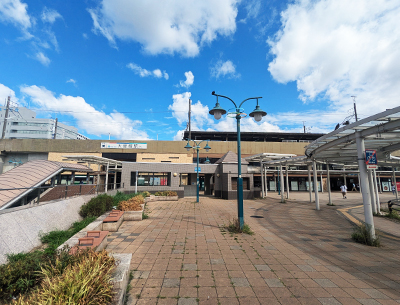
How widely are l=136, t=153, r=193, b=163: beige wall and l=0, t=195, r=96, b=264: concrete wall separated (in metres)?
23.7

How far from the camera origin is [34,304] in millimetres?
2479

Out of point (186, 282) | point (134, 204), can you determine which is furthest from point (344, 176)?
point (186, 282)

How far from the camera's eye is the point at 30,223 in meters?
6.75

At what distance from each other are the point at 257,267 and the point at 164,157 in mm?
29710

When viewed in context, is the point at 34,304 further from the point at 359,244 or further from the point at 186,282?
the point at 359,244

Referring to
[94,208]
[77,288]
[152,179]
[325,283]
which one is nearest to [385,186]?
[152,179]

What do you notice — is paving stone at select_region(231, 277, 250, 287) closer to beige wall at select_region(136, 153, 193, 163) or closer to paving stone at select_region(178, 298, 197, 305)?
paving stone at select_region(178, 298, 197, 305)

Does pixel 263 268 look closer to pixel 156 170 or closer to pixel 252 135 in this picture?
pixel 156 170

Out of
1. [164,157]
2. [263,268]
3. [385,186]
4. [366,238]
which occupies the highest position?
[164,157]

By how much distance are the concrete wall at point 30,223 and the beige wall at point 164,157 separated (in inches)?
934

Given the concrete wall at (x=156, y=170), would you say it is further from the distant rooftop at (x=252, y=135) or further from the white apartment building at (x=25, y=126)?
the white apartment building at (x=25, y=126)

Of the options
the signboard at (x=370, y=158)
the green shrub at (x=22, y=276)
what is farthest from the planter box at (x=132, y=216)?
the signboard at (x=370, y=158)

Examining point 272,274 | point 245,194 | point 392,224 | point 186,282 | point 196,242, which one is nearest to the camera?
point 186,282

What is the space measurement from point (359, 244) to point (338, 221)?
4160mm
